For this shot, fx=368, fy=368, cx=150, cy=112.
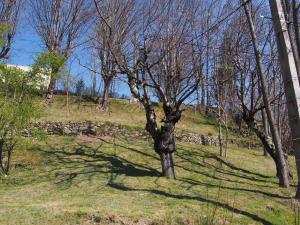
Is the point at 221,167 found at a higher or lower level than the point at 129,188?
higher

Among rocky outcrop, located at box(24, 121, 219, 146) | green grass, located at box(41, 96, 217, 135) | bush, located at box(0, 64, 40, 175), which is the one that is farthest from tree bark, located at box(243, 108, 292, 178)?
green grass, located at box(41, 96, 217, 135)

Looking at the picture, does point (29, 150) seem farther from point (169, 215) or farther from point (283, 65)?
point (283, 65)

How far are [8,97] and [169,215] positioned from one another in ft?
21.7

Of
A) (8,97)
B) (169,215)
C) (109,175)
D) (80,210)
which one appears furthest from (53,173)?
(169,215)

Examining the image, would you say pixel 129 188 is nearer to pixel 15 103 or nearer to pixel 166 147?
pixel 166 147

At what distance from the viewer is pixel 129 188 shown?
977cm

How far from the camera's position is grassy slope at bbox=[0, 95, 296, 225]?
7078 mm

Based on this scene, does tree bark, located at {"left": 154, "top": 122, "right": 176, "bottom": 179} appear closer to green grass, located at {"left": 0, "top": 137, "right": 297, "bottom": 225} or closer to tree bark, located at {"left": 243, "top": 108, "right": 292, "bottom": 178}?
green grass, located at {"left": 0, "top": 137, "right": 297, "bottom": 225}

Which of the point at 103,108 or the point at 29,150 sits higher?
the point at 103,108

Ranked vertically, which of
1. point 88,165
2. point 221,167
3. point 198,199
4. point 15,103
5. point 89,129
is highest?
point 15,103

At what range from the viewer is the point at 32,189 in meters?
9.66

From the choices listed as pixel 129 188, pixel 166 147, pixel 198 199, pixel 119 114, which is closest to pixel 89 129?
→ pixel 119 114

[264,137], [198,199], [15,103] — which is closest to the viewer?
[198,199]

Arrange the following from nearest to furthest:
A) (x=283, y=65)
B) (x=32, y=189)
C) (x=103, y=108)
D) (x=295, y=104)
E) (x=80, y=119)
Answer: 1. (x=295, y=104)
2. (x=283, y=65)
3. (x=32, y=189)
4. (x=80, y=119)
5. (x=103, y=108)
